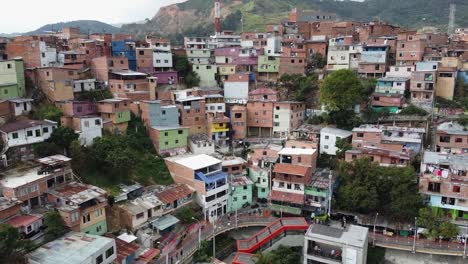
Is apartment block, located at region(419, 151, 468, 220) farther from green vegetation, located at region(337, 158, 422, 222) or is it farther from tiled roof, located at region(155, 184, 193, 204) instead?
tiled roof, located at region(155, 184, 193, 204)

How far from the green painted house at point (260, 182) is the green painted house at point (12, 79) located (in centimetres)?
2506

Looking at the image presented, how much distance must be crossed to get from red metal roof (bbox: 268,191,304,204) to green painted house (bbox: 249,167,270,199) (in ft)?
6.06

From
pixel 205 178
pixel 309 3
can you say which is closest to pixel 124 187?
pixel 205 178

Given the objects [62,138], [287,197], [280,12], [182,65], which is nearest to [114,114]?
[62,138]

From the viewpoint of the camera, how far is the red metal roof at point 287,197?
112 ft

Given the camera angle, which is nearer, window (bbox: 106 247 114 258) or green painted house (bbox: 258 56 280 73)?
window (bbox: 106 247 114 258)

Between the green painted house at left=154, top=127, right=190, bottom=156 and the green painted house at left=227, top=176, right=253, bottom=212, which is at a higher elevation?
the green painted house at left=154, top=127, right=190, bottom=156

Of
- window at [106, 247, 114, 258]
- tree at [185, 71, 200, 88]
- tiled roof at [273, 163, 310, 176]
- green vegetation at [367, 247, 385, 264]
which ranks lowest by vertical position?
green vegetation at [367, 247, 385, 264]

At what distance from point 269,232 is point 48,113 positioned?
23729 millimetres

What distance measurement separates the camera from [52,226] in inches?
986

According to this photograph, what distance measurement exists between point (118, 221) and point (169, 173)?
8344 millimetres

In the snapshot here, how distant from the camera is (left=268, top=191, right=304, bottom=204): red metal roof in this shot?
34153mm

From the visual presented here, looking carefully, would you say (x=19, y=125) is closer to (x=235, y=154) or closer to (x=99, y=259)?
(x=99, y=259)

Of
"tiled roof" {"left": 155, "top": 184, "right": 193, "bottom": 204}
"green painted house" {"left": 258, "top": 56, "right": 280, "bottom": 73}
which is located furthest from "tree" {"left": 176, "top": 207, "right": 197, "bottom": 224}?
"green painted house" {"left": 258, "top": 56, "right": 280, "bottom": 73}
